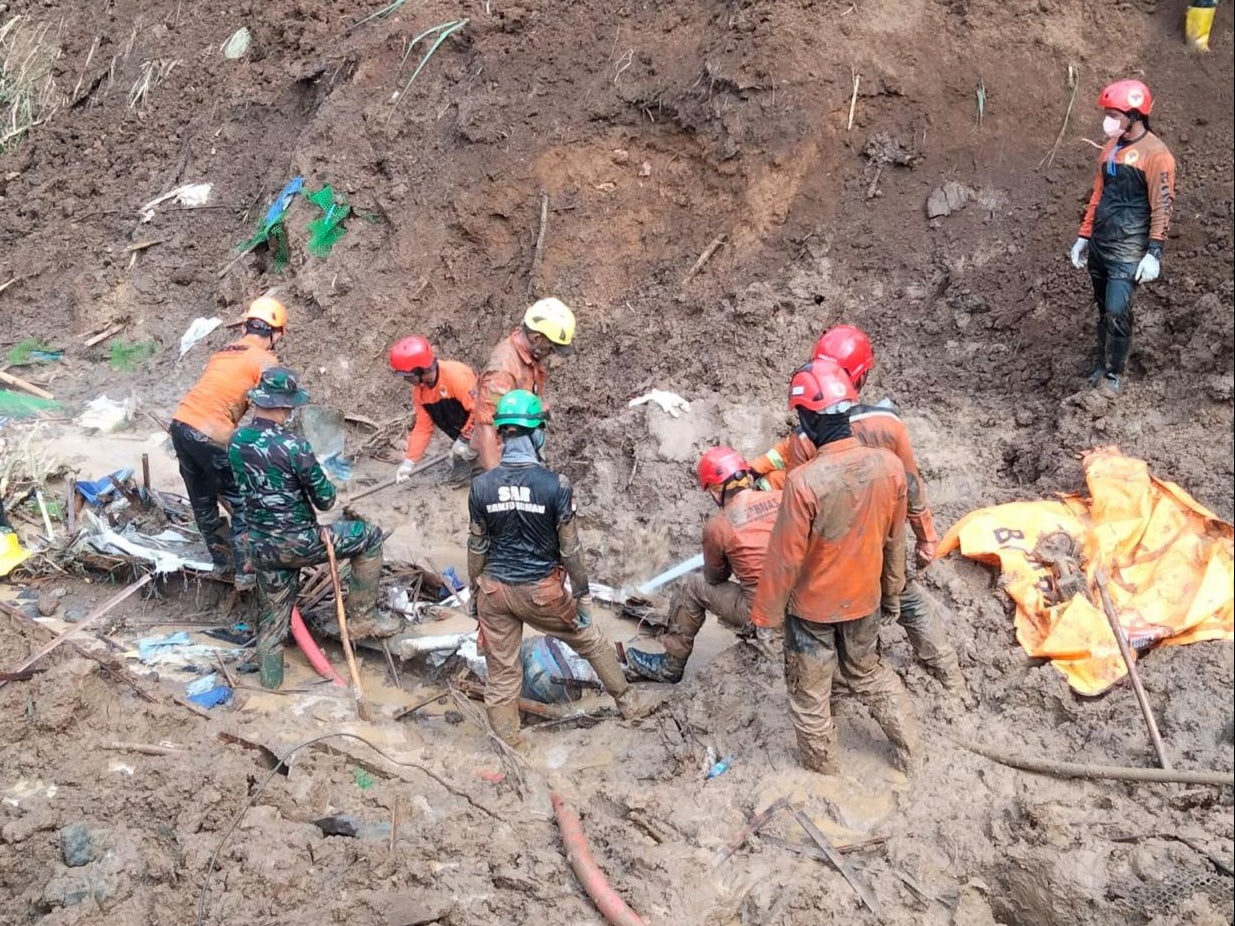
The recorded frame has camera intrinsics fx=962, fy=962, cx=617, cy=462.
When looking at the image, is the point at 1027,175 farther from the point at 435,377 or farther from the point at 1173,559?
the point at 435,377

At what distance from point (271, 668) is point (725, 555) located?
2.92 m

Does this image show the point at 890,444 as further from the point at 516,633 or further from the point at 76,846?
the point at 76,846

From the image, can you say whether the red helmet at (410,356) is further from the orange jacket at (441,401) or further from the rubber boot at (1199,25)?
the rubber boot at (1199,25)

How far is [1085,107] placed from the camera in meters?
8.36

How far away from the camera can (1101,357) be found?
6965 mm

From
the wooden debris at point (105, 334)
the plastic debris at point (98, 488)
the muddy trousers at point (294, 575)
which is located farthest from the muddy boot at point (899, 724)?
the wooden debris at point (105, 334)

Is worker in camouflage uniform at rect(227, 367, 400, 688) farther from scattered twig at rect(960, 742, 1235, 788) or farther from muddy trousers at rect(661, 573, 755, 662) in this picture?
scattered twig at rect(960, 742, 1235, 788)

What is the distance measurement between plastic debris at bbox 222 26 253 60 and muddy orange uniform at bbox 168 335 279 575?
7.57 metres

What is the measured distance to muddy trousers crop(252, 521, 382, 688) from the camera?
18.8 ft

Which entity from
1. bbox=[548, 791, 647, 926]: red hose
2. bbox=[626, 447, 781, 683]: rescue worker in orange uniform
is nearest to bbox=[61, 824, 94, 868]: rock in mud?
bbox=[548, 791, 647, 926]: red hose

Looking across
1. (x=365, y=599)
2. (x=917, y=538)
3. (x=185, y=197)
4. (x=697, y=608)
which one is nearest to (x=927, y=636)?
(x=917, y=538)

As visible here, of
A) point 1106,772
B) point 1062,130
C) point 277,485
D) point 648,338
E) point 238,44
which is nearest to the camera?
point 1106,772

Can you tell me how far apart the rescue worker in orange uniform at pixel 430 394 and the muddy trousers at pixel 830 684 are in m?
3.43

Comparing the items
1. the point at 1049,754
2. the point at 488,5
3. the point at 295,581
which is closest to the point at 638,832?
the point at 1049,754
